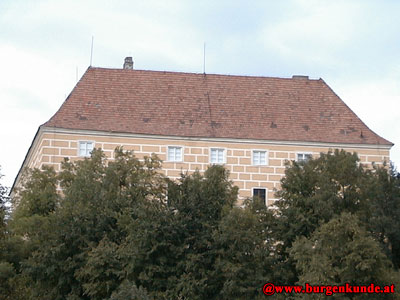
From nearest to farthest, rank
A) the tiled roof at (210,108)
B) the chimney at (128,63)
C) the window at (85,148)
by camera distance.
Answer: the window at (85,148)
the tiled roof at (210,108)
the chimney at (128,63)

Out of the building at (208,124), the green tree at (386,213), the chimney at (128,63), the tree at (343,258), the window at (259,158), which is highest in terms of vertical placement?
the chimney at (128,63)

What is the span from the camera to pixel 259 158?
66250mm

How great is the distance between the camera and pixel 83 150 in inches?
2544

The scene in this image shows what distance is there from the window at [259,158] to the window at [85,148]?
10.1m

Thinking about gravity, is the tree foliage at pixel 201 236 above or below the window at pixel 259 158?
below

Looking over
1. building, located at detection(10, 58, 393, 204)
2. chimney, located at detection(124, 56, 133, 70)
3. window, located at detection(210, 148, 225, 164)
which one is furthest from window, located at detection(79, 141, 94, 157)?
chimney, located at detection(124, 56, 133, 70)

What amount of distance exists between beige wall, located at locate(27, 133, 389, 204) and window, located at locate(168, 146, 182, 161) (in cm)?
26

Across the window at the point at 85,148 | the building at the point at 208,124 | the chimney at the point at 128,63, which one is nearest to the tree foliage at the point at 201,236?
the window at the point at 85,148

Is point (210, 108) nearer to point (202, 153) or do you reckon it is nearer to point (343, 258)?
point (202, 153)

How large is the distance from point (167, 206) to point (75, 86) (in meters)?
17.1

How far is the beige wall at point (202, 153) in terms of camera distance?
6419cm

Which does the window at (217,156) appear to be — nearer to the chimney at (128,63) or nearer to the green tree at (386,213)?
the chimney at (128,63)

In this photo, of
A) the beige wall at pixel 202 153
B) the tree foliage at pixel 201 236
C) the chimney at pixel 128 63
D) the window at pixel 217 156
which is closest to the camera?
the tree foliage at pixel 201 236

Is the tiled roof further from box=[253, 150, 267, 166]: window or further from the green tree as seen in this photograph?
the green tree
